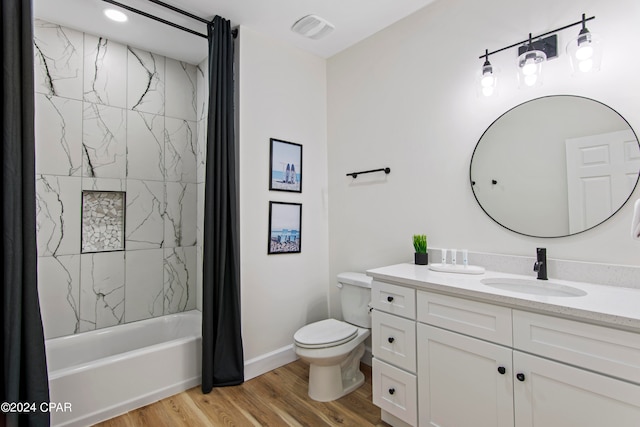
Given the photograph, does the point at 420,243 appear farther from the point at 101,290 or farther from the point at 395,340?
the point at 101,290

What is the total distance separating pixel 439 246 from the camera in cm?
217

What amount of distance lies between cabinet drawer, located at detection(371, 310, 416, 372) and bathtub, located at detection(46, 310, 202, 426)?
1328 mm

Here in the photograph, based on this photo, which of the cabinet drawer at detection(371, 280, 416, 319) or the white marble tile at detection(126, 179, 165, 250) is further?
the white marble tile at detection(126, 179, 165, 250)

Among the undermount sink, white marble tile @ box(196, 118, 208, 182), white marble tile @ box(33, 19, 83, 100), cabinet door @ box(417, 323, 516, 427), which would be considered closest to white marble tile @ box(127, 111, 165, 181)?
white marble tile @ box(196, 118, 208, 182)

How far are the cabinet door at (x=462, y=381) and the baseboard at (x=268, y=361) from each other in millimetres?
1259

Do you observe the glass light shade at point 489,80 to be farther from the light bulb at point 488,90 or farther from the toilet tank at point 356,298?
the toilet tank at point 356,298

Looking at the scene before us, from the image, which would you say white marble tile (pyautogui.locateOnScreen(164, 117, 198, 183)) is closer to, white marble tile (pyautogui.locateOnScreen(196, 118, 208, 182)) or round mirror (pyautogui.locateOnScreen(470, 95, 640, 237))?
white marble tile (pyautogui.locateOnScreen(196, 118, 208, 182))

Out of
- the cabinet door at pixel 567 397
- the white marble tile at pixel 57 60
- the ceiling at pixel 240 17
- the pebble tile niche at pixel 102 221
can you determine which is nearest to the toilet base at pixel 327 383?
the cabinet door at pixel 567 397

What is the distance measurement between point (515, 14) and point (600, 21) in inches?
16.6

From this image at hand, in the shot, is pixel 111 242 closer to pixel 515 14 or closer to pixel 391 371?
pixel 391 371

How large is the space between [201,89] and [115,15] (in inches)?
36.2

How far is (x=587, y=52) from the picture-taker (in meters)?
1.52

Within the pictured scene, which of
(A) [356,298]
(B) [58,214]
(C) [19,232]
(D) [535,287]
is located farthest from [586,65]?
(B) [58,214]

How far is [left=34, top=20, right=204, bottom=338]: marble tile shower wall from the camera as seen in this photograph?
2396mm
